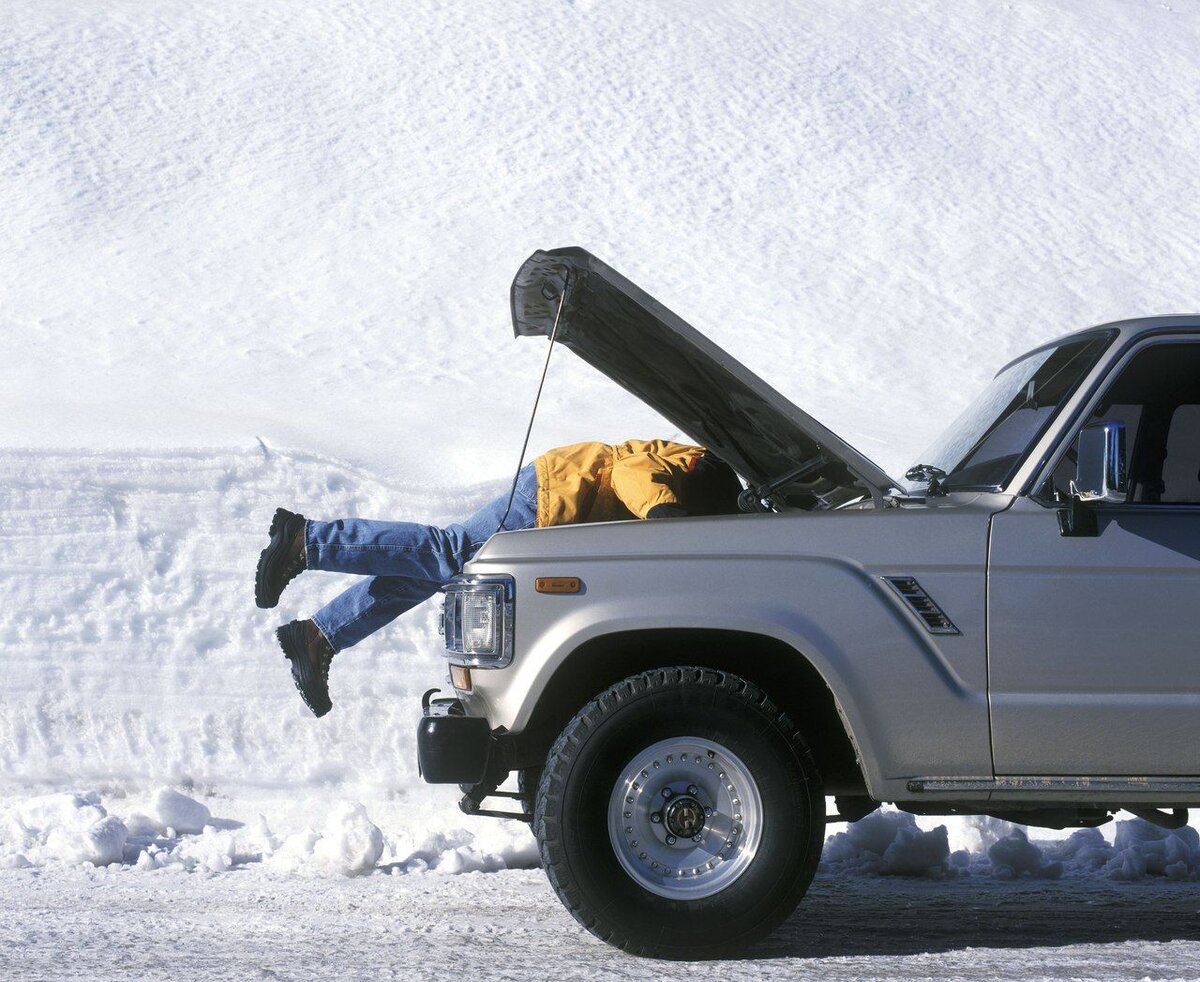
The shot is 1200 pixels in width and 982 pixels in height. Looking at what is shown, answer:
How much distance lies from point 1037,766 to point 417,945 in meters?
2.06

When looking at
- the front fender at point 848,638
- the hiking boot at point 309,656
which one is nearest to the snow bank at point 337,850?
the hiking boot at point 309,656

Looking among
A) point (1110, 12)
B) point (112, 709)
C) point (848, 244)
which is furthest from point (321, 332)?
point (1110, 12)

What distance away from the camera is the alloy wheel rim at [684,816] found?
407cm

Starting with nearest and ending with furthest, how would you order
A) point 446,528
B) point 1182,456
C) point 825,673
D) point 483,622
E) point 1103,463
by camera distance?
point 1103,463, point 825,673, point 483,622, point 1182,456, point 446,528

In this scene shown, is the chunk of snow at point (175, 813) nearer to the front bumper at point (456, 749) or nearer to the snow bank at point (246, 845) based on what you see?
the snow bank at point (246, 845)

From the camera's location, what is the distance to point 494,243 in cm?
2591

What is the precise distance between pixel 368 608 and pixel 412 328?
685 inches

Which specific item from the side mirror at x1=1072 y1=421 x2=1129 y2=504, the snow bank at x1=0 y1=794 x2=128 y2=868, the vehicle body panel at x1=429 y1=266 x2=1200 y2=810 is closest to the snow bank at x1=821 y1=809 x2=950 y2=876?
the vehicle body panel at x1=429 y1=266 x2=1200 y2=810

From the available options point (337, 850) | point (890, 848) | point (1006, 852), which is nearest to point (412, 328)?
point (337, 850)

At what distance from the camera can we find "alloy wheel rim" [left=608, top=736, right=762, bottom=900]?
407cm

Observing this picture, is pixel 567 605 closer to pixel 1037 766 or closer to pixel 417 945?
pixel 417 945

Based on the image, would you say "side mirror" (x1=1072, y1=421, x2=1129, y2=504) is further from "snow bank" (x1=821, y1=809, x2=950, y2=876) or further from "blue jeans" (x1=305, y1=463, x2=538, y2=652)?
"blue jeans" (x1=305, y1=463, x2=538, y2=652)

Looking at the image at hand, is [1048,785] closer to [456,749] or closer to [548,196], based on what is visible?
[456,749]

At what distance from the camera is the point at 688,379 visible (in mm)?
5000
